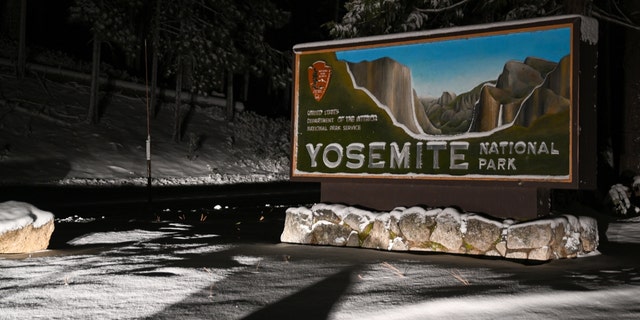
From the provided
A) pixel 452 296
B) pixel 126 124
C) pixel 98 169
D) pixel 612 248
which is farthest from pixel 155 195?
pixel 452 296

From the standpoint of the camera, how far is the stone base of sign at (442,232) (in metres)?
9.54

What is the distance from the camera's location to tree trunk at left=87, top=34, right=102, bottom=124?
31.9 m

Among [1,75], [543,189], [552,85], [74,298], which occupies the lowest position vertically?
[74,298]

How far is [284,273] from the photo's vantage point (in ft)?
27.4

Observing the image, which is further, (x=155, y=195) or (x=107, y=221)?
(x=155, y=195)

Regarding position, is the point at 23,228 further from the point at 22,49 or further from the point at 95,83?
the point at 22,49

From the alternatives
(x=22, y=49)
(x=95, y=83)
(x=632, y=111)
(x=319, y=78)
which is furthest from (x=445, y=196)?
(x=22, y=49)

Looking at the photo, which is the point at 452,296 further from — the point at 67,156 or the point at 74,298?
the point at 67,156

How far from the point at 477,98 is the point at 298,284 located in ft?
14.4

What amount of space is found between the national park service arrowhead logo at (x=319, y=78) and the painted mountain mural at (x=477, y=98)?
45cm

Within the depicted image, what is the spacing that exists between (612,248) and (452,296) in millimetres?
5309

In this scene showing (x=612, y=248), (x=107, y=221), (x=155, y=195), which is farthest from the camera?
(x=155, y=195)

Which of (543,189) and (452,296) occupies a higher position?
(543,189)

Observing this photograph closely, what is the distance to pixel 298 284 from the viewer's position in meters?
7.62
